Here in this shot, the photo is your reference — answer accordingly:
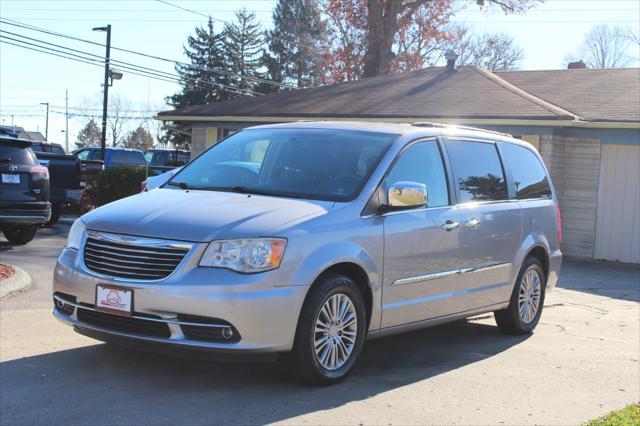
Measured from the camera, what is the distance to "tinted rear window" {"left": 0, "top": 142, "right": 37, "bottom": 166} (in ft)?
42.1

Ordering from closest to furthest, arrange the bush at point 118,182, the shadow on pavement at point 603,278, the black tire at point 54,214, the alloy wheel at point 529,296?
the alloy wheel at point 529,296
the shadow on pavement at point 603,278
the black tire at point 54,214
the bush at point 118,182

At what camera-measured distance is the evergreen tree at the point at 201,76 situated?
5769 centimetres

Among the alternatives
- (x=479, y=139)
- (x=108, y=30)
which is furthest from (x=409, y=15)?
(x=479, y=139)

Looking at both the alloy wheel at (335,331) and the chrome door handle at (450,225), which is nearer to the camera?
the alloy wheel at (335,331)

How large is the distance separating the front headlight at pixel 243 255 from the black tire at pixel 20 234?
945cm

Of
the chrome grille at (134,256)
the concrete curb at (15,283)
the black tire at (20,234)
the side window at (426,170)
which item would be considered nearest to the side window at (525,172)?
the side window at (426,170)

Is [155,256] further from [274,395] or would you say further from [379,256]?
[379,256]

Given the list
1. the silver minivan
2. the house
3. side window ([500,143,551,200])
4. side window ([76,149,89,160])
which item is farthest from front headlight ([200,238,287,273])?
side window ([76,149,89,160])

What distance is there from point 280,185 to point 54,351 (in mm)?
2169

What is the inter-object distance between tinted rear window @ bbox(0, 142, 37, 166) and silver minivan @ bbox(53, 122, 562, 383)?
6.83 m

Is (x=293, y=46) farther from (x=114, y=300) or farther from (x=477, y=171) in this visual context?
(x=114, y=300)

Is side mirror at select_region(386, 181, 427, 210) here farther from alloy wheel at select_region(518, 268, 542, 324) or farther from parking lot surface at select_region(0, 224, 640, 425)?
alloy wheel at select_region(518, 268, 542, 324)

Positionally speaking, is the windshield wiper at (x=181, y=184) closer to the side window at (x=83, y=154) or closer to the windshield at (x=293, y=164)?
the windshield at (x=293, y=164)

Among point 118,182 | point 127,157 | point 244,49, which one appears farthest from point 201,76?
point 118,182
